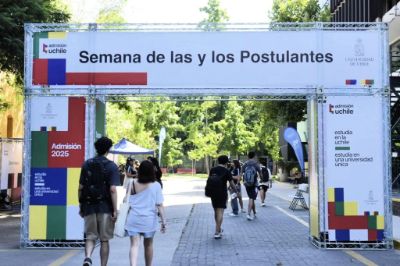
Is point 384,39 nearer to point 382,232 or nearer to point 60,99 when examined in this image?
point 382,232

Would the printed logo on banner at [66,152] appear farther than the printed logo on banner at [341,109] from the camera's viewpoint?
Yes

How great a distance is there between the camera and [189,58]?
429 inches

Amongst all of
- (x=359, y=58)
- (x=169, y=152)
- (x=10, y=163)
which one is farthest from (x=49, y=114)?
(x=169, y=152)

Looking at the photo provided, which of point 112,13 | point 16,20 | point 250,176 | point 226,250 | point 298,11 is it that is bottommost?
point 226,250

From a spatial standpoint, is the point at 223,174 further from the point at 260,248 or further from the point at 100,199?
the point at 100,199

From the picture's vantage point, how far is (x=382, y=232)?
10.7 meters

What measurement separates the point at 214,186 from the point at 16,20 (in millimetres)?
6721

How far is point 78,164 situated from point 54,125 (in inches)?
34.5

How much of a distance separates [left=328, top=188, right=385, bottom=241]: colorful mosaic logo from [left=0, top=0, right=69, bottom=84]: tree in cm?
859

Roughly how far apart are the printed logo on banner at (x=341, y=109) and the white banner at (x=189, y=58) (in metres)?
0.58

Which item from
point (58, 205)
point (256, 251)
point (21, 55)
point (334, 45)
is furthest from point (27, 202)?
point (334, 45)

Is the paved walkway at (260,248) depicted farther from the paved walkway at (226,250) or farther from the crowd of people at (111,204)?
the crowd of people at (111,204)

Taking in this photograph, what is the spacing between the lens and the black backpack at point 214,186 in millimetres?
12164

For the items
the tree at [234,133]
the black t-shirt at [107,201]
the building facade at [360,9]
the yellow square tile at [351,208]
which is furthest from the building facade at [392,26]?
the tree at [234,133]
